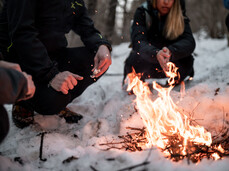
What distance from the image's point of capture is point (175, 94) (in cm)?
257

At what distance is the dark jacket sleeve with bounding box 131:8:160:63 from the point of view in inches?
106

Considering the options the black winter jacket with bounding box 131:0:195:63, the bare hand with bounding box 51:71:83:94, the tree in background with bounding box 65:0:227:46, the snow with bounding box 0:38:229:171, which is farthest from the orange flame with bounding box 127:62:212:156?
the tree in background with bounding box 65:0:227:46

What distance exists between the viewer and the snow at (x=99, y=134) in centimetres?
145

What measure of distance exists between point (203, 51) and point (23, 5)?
6.20m

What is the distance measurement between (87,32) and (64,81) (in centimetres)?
97

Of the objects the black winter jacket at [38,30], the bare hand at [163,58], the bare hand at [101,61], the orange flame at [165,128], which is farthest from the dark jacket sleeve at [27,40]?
the bare hand at [163,58]

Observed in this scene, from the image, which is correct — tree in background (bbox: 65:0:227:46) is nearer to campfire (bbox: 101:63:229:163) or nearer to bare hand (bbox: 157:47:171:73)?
bare hand (bbox: 157:47:171:73)

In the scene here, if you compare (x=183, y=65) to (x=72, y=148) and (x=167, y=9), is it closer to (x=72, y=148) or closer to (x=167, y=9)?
(x=167, y=9)

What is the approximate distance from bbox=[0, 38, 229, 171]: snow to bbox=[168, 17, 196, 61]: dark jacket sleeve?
51cm

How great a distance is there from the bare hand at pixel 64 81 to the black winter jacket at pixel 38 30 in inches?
2.8

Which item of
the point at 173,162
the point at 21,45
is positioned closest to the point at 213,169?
the point at 173,162

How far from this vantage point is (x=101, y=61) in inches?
87.7

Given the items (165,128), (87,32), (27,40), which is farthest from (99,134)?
(87,32)

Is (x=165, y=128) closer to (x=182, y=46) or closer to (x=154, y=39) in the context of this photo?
(x=182, y=46)
